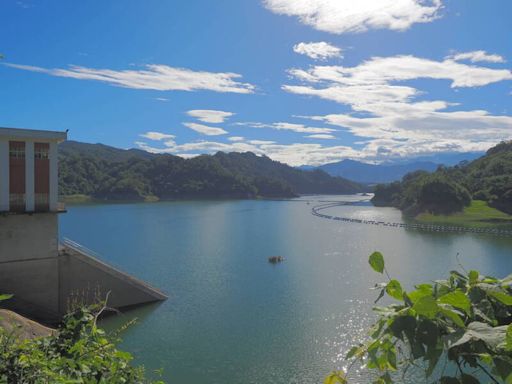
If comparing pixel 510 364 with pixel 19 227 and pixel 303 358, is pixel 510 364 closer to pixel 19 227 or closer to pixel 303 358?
pixel 303 358

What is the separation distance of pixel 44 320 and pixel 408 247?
38.4 m

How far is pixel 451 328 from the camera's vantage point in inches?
66.4

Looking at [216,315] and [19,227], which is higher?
[19,227]

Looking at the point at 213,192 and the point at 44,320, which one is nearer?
the point at 44,320

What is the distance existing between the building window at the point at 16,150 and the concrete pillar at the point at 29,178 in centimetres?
17

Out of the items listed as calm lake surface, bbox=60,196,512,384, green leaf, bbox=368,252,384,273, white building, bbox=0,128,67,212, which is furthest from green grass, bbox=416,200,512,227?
green leaf, bbox=368,252,384,273

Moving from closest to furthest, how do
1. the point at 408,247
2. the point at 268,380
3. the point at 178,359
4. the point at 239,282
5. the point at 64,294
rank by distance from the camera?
the point at 268,380
the point at 178,359
the point at 64,294
the point at 239,282
the point at 408,247

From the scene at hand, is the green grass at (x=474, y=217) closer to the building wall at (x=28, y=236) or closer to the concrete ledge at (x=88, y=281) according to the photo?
the concrete ledge at (x=88, y=281)

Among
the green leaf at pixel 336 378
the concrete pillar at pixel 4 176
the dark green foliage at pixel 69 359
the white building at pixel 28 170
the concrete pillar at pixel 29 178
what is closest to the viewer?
the green leaf at pixel 336 378

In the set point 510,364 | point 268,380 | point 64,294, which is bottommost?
point 268,380

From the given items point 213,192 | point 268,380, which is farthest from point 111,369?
point 213,192

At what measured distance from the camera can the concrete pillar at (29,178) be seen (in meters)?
20.7

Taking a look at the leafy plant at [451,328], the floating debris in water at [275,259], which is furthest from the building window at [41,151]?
the leafy plant at [451,328]

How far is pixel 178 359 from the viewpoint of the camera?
17.1 m
